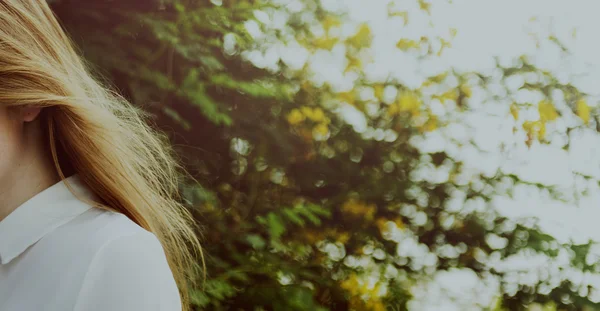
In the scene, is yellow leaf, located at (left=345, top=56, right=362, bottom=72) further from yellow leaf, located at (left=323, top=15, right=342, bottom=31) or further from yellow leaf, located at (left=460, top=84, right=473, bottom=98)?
yellow leaf, located at (left=460, top=84, right=473, bottom=98)


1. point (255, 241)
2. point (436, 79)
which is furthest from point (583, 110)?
point (255, 241)

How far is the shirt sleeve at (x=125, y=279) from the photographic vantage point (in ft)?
3.76

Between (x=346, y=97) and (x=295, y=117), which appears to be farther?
(x=346, y=97)

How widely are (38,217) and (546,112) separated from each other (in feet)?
6.99

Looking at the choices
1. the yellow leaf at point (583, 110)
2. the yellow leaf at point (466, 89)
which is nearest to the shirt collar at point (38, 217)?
the yellow leaf at point (466, 89)

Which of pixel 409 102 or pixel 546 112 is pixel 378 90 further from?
pixel 546 112

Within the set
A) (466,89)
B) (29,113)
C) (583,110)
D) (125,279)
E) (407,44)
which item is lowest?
(583,110)

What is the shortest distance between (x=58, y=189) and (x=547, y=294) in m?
2.16

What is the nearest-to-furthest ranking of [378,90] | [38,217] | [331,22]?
[38,217] → [331,22] → [378,90]

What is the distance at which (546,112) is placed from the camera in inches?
112

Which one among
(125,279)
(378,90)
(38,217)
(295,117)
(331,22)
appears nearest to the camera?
(125,279)

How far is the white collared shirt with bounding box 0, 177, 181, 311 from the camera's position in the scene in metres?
1.15

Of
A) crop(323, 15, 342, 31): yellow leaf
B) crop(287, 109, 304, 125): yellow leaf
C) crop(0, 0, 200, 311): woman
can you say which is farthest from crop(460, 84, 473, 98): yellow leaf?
crop(0, 0, 200, 311): woman

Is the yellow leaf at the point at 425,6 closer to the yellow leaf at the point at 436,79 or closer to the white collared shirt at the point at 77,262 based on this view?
the yellow leaf at the point at 436,79
